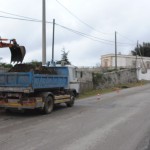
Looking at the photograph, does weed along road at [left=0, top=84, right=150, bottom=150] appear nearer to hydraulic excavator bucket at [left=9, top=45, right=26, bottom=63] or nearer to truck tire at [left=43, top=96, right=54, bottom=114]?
truck tire at [left=43, top=96, right=54, bottom=114]

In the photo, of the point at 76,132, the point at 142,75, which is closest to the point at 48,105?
the point at 76,132

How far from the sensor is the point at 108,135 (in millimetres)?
11297

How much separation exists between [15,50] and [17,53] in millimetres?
170

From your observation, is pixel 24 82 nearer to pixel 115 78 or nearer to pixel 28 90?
pixel 28 90

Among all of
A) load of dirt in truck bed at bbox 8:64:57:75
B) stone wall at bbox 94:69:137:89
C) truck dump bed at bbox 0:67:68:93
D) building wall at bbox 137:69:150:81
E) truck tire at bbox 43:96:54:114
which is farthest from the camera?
building wall at bbox 137:69:150:81

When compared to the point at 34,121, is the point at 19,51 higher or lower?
higher

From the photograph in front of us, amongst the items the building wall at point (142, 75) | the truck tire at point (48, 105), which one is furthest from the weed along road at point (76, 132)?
the building wall at point (142, 75)

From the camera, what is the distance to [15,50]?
58.9 ft

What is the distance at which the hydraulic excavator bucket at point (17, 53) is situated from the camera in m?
17.7

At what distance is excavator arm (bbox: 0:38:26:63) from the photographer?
57.3ft

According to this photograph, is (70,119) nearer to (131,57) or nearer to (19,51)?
(19,51)

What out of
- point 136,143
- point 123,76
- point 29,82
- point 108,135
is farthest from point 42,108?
point 123,76

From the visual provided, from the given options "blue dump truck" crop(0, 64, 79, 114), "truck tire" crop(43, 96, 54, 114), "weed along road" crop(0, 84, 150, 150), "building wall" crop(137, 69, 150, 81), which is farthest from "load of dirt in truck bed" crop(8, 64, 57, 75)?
"building wall" crop(137, 69, 150, 81)

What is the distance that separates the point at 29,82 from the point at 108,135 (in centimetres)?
598
